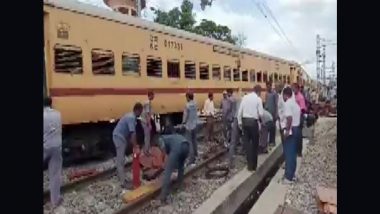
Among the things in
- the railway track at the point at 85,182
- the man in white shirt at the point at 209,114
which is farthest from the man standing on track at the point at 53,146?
the man in white shirt at the point at 209,114

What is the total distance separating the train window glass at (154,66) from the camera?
7871mm

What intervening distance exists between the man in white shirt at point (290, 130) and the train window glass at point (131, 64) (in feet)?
7.22

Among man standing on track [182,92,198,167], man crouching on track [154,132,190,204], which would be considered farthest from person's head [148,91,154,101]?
man crouching on track [154,132,190,204]

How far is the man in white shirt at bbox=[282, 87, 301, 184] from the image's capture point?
6277mm

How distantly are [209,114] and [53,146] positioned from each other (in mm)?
4720

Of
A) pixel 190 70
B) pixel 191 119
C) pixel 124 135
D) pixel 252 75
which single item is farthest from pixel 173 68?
pixel 252 75

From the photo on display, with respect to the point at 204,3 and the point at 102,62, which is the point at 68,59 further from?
the point at 204,3

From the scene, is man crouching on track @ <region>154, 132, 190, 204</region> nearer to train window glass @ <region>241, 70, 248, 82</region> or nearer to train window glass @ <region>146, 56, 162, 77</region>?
train window glass @ <region>146, 56, 162, 77</region>

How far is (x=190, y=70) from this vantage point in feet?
30.8
